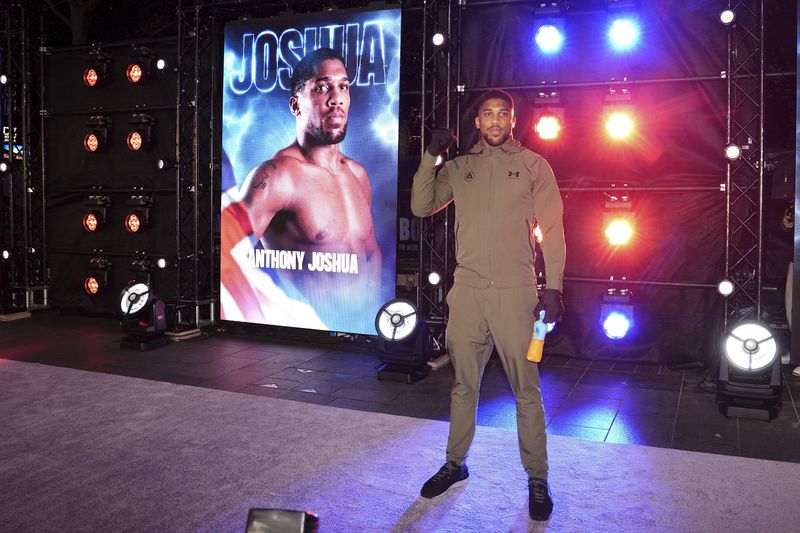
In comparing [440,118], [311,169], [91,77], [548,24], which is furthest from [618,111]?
[91,77]

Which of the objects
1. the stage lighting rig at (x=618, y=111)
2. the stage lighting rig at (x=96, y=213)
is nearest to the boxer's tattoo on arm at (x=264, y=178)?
the stage lighting rig at (x=96, y=213)

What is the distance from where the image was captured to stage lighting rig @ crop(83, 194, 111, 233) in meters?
9.85

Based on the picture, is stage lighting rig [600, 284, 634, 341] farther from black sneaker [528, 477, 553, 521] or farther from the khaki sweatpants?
black sneaker [528, 477, 553, 521]

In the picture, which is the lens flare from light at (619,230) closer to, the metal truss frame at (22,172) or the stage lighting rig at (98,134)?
the stage lighting rig at (98,134)

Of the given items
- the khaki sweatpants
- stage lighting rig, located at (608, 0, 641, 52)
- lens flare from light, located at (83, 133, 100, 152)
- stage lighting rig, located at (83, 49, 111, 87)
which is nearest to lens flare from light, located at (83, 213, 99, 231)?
lens flare from light, located at (83, 133, 100, 152)

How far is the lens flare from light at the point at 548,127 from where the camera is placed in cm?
729

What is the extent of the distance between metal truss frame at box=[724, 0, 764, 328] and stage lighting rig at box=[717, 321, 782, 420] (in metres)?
0.81

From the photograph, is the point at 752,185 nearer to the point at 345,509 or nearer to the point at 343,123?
the point at 343,123

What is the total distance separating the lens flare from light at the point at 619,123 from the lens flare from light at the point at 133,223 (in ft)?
20.7

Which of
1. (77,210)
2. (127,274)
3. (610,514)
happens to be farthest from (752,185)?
(77,210)

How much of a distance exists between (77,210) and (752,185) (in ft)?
29.6

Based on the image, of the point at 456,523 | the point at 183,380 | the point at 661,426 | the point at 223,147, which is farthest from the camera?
the point at 223,147

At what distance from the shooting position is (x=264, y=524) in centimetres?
185

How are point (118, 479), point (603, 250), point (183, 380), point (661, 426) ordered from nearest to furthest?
point (118, 479), point (661, 426), point (183, 380), point (603, 250)
